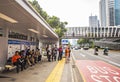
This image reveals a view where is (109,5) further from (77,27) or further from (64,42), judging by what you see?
(64,42)

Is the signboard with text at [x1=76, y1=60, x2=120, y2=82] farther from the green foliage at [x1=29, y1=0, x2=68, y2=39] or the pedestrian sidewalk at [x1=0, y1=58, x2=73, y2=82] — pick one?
the green foliage at [x1=29, y1=0, x2=68, y2=39]

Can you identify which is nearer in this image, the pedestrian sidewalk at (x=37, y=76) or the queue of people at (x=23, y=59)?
the pedestrian sidewalk at (x=37, y=76)

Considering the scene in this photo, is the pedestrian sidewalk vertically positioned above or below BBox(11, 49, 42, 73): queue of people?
below

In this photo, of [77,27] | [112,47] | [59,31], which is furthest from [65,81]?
[77,27]

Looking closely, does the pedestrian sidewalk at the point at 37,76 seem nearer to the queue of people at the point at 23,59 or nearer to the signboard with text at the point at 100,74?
the queue of people at the point at 23,59

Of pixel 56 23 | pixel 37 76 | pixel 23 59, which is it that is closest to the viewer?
pixel 37 76

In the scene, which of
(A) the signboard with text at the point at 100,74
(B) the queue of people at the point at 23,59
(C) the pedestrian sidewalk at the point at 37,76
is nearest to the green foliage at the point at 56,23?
(B) the queue of people at the point at 23,59

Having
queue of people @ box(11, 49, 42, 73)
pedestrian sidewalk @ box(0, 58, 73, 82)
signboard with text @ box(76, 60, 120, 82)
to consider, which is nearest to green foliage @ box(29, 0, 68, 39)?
queue of people @ box(11, 49, 42, 73)

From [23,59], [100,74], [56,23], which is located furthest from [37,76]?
[56,23]

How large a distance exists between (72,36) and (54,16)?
37621mm

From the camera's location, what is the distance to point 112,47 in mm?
70188

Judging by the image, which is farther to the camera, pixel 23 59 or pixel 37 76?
pixel 23 59

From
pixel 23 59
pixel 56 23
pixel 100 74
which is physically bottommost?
pixel 100 74

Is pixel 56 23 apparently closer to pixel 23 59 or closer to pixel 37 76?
pixel 23 59
